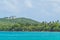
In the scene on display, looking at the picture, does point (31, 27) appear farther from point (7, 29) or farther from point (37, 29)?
point (7, 29)

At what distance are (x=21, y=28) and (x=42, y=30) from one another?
14969 mm

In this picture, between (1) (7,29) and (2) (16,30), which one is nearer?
(2) (16,30)

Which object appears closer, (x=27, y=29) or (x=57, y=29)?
(x=57, y=29)

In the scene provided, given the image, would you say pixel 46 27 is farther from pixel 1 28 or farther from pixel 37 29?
pixel 1 28

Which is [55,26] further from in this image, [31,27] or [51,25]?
[31,27]

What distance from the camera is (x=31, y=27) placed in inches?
6088

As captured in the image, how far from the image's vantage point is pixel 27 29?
156250 millimetres

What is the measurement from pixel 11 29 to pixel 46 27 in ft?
89.4

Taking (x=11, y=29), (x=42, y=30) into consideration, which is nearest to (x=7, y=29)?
(x=11, y=29)

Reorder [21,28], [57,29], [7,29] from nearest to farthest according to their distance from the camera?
1. [57,29]
2. [21,28]
3. [7,29]

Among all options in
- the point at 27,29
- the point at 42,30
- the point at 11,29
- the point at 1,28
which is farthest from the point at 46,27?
the point at 1,28

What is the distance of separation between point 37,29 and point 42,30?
4.03 m

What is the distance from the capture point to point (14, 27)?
156 m

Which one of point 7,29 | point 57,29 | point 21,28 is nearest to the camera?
Answer: point 57,29
